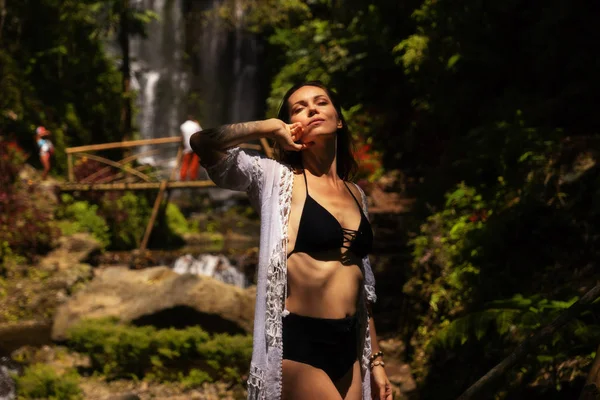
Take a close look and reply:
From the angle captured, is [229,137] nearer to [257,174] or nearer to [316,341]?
[257,174]

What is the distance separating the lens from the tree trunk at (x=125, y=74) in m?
20.0

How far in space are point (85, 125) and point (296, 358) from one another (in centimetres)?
1920

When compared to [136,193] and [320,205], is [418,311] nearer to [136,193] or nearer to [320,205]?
[320,205]

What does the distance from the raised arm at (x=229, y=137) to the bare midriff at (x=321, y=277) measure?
23cm

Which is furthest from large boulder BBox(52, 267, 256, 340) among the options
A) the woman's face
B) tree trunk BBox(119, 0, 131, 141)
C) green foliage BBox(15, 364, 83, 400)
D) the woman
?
tree trunk BBox(119, 0, 131, 141)

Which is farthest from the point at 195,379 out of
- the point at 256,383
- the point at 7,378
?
the point at 256,383

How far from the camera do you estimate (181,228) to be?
20.8 meters

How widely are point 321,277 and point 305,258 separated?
3.9 inches

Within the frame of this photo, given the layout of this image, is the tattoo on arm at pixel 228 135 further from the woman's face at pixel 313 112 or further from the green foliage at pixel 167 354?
the green foliage at pixel 167 354

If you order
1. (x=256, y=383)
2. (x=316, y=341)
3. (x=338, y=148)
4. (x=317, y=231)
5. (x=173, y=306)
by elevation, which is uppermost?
(x=338, y=148)

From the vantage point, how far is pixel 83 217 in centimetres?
1659

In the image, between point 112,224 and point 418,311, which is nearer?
point 418,311

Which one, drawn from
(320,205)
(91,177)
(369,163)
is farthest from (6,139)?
(320,205)

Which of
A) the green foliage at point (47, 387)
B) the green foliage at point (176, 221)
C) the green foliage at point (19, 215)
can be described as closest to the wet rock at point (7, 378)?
the green foliage at point (47, 387)
